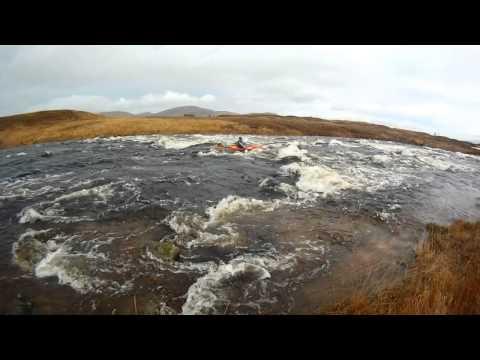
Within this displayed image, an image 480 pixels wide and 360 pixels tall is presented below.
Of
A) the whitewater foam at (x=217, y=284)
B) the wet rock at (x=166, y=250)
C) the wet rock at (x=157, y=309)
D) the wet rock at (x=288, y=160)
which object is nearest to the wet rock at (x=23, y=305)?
the wet rock at (x=157, y=309)

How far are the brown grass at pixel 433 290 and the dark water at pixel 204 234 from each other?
0.74 metres

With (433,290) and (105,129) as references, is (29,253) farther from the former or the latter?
(105,129)

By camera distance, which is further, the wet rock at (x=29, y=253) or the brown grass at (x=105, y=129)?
the brown grass at (x=105, y=129)

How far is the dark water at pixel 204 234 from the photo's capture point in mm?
7309

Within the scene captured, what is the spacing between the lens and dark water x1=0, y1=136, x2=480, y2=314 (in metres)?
7.31

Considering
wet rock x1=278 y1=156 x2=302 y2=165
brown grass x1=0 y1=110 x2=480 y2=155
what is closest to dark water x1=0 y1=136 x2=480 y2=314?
wet rock x1=278 y1=156 x2=302 y2=165

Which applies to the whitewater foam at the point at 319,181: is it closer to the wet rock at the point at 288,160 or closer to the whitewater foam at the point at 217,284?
the wet rock at the point at 288,160

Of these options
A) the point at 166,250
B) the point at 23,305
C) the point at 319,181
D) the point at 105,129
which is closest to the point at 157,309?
the point at 166,250

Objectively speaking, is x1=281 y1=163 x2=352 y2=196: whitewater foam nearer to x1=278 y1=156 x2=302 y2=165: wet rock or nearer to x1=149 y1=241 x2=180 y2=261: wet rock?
x1=278 y1=156 x2=302 y2=165: wet rock

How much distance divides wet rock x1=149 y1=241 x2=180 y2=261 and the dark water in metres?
0.11

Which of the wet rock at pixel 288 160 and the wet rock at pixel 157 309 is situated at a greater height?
the wet rock at pixel 288 160

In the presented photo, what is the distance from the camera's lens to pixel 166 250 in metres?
9.22

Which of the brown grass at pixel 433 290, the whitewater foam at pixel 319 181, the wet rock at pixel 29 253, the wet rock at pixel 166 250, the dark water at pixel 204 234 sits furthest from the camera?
the whitewater foam at pixel 319 181
